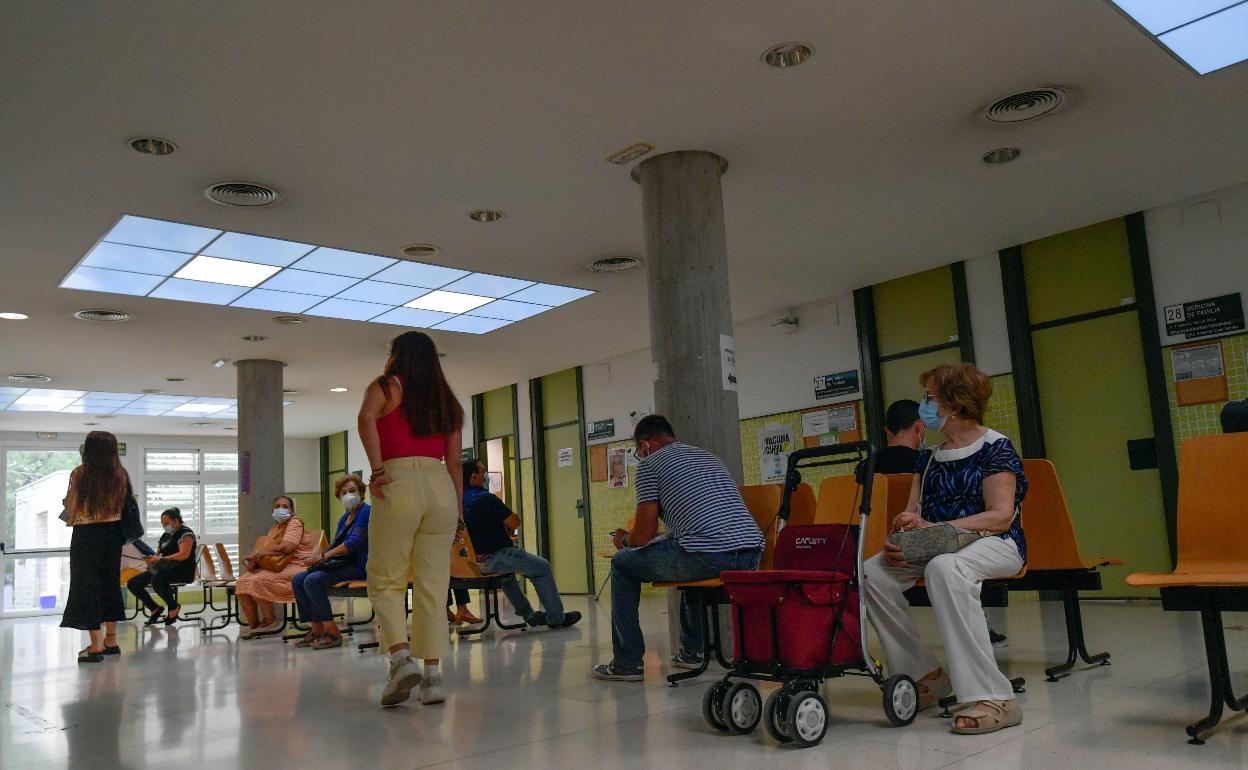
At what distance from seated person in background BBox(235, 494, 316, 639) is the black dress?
1529mm

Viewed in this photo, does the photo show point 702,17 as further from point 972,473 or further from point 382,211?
point 382,211

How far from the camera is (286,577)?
27.8 feet

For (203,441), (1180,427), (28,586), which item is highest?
(203,441)

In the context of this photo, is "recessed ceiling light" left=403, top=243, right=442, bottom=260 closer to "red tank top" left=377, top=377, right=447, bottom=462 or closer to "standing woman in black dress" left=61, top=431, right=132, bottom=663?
"standing woman in black dress" left=61, top=431, right=132, bottom=663

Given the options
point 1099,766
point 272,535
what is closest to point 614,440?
point 272,535

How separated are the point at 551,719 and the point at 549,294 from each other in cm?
638

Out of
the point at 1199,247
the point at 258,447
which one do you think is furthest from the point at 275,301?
the point at 1199,247

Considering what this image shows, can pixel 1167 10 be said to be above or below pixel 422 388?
above

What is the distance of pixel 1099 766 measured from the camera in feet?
8.69

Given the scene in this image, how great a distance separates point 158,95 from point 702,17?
2.89 m

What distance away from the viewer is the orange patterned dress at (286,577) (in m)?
8.38

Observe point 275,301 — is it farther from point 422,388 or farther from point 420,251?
point 422,388

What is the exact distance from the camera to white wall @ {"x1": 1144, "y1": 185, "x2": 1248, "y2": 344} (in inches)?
290

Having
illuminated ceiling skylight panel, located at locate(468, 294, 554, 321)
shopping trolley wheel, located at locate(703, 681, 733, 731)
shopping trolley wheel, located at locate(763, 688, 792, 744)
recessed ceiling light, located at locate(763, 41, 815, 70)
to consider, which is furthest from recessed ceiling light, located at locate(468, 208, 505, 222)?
shopping trolley wheel, located at locate(763, 688, 792, 744)
